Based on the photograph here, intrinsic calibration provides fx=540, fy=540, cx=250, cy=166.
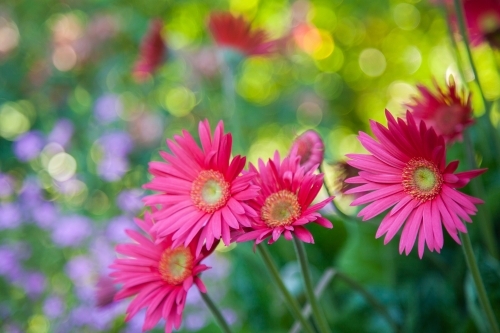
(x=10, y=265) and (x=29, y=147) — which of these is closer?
(x=10, y=265)

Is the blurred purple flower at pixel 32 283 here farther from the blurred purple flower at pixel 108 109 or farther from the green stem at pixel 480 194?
the green stem at pixel 480 194

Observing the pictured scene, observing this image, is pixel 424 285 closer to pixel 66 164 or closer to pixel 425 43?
pixel 66 164

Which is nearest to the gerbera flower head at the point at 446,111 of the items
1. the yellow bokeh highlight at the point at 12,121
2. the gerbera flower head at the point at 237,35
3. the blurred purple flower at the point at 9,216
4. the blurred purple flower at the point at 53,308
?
the gerbera flower head at the point at 237,35

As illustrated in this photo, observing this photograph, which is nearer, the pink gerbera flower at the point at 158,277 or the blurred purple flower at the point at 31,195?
the pink gerbera flower at the point at 158,277

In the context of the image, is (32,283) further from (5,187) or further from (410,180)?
(410,180)

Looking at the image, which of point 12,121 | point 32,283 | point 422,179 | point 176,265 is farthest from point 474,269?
point 12,121

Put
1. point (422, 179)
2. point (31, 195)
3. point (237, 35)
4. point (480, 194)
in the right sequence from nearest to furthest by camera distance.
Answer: point (422, 179) → point (480, 194) → point (237, 35) → point (31, 195)

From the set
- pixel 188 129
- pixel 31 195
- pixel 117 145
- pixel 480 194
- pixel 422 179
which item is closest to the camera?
pixel 422 179

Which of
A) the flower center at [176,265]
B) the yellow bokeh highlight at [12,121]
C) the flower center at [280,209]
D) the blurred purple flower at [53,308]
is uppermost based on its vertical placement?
the yellow bokeh highlight at [12,121]

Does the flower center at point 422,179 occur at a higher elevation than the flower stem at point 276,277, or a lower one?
higher
